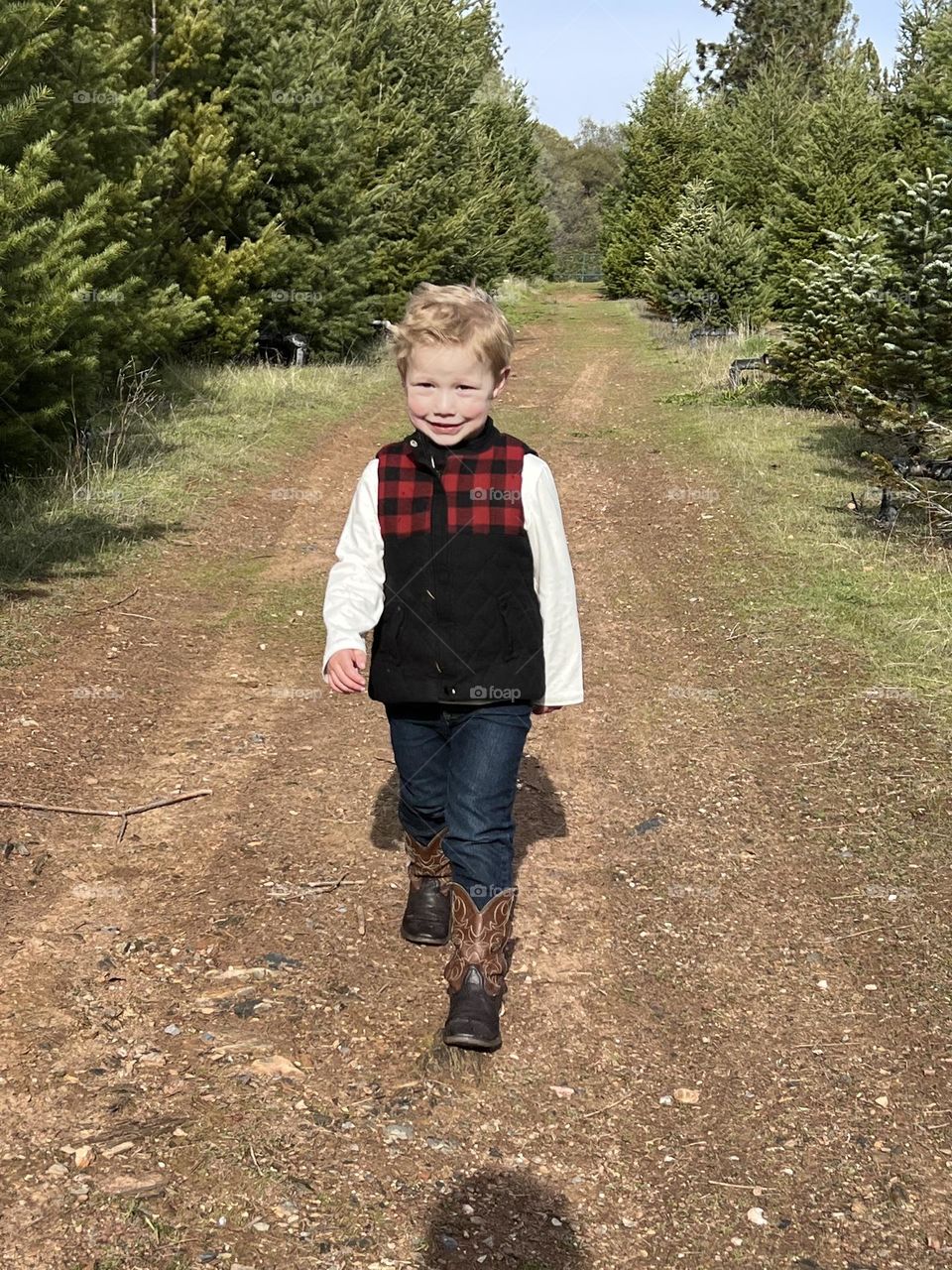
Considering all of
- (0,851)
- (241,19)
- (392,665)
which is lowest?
(0,851)

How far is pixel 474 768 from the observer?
3.31 metres

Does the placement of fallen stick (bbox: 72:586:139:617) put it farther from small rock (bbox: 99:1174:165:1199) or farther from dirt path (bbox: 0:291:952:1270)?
small rock (bbox: 99:1174:165:1199)

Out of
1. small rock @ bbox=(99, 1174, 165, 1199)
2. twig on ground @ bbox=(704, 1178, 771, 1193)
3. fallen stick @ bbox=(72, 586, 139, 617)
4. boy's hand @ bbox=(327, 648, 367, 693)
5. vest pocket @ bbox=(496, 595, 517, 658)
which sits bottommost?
fallen stick @ bbox=(72, 586, 139, 617)

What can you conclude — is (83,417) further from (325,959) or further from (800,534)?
(325,959)

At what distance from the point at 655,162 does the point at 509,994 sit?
146 feet

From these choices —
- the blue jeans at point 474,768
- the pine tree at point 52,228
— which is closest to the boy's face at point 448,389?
the blue jeans at point 474,768

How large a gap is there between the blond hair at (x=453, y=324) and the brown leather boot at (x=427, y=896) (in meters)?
1.53

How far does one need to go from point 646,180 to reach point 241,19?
3112cm

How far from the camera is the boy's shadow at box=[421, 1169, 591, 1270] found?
2.58m

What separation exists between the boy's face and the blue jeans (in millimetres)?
769

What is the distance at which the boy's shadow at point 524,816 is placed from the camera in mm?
Answer: 4582

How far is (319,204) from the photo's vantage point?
17.2 metres

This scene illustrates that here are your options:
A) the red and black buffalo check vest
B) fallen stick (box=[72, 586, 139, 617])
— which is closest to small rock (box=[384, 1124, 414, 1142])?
the red and black buffalo check vest

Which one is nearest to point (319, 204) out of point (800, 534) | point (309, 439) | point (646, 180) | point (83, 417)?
point (309, 439)
